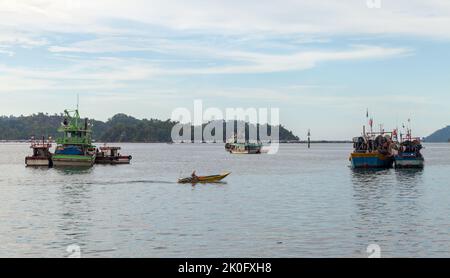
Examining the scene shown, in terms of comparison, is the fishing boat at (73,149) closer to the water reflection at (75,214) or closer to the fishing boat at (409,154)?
the water reflection at (75,214)

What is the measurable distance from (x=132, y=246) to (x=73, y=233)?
816 centimetres

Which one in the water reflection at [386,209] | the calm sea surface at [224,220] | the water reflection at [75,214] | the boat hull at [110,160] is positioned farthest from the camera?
the boat hull at [110,160]

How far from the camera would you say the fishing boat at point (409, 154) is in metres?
131

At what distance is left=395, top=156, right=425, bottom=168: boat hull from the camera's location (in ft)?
431

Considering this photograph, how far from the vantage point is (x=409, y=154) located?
133 m

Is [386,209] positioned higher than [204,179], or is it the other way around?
[204,179]

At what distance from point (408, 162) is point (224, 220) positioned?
88.9m

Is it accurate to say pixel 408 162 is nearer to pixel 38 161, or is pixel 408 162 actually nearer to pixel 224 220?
pixel 38 161

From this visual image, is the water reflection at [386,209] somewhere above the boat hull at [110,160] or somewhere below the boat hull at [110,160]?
below

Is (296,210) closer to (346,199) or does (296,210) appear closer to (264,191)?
(346,199)

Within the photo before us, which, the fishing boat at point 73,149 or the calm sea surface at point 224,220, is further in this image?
the fishing boat at point 73,149

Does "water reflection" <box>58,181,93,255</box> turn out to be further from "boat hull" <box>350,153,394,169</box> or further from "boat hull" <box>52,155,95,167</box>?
"boat hull" <box>350,153,394,169</box>

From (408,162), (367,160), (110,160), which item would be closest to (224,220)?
(367,160)

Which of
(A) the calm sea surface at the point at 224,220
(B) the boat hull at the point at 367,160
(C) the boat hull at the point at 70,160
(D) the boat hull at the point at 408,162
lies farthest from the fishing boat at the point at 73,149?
(D) the boat hull at the point at 408,162
